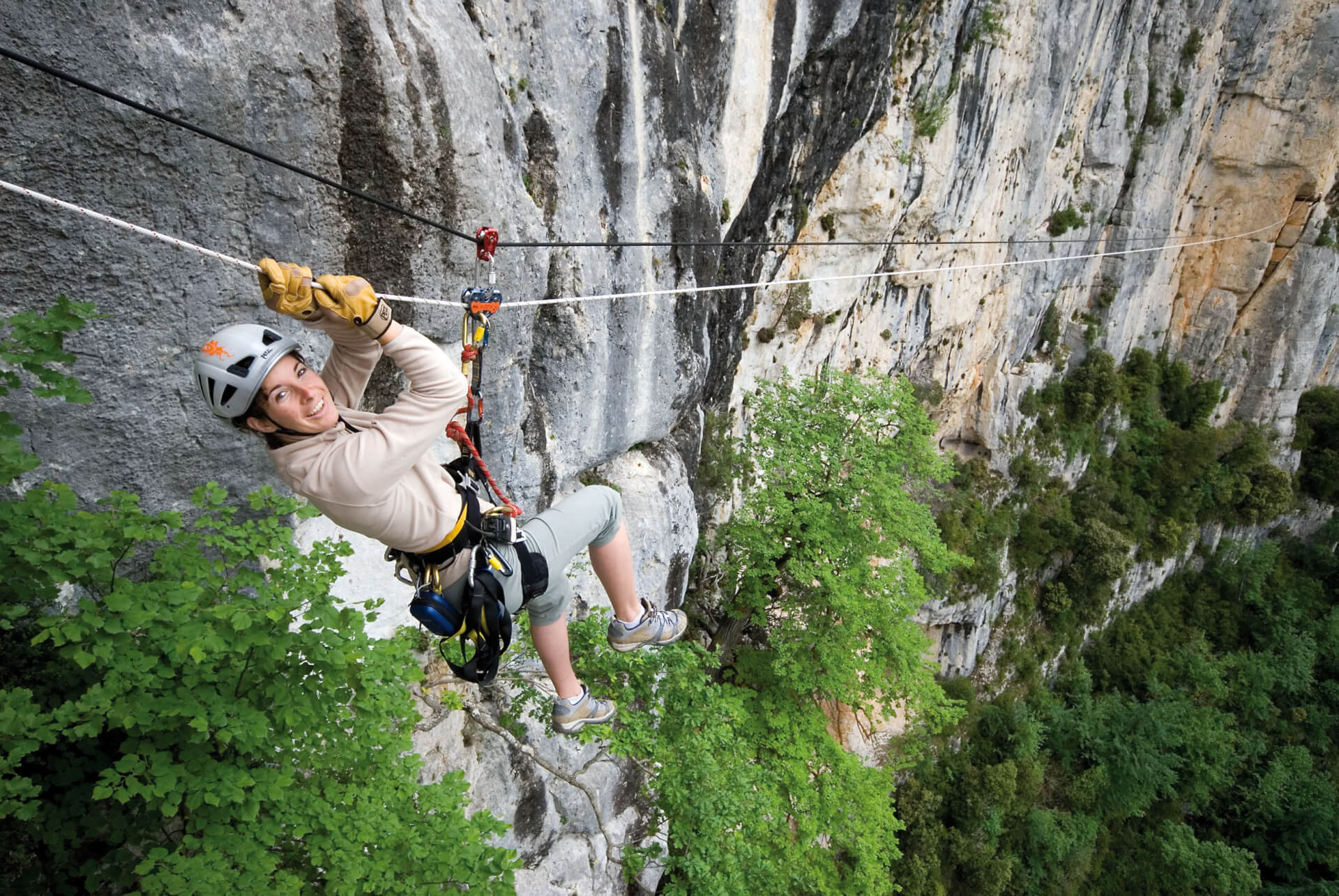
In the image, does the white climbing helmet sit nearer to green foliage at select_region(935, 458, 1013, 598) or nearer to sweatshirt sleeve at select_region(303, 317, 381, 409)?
sweatshirt sleeve at select_region(303, 317, 381, 409)

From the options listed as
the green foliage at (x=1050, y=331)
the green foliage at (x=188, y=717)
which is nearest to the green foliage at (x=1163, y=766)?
the green foliage at (x=1050, y=331)

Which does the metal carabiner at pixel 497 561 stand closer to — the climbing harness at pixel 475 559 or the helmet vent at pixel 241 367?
the climbing harness at pixel 475 559

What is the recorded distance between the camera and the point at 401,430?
2.44m

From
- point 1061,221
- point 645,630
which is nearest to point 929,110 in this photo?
point 1061,221

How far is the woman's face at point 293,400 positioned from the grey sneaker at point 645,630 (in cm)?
208

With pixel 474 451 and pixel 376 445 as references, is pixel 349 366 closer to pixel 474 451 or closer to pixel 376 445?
pixel 376 445

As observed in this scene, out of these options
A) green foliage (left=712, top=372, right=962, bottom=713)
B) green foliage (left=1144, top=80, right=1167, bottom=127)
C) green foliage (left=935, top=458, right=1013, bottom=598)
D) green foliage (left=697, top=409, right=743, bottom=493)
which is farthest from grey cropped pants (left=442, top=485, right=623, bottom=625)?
green foliage (left=1144, top=80, right=1167, bottom=127)

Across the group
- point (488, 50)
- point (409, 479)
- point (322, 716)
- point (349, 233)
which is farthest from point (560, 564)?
point (488, 50)

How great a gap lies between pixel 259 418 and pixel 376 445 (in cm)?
38

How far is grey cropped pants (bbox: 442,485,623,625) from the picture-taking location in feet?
10.0

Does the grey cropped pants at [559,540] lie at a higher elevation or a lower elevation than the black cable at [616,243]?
lower

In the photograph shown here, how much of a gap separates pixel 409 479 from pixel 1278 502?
30608 mm

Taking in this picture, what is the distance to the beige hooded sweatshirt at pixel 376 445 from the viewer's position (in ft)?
7.82

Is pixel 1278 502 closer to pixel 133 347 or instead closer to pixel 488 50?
pixel 488 50
